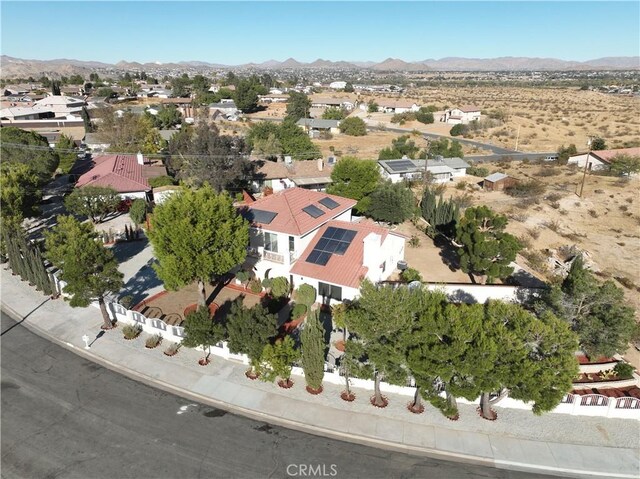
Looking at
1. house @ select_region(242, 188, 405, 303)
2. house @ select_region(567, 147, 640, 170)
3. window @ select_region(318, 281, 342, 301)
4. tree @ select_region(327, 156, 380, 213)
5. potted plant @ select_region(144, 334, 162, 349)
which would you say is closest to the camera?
potted plant @ select_region(144, 334, 162, 349)

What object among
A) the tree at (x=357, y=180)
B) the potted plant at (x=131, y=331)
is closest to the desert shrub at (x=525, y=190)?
the tree at (x=357, y=180)

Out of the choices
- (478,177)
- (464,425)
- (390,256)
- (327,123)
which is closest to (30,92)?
(327,123)

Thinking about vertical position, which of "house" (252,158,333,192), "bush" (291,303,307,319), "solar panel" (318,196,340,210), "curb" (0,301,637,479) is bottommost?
"curb" (0,301,637,479)

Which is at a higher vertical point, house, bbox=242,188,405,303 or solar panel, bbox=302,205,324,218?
solar panel, bbox=302,205,324,218

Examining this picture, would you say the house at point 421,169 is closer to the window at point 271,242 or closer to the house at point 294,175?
the house at point 294,175

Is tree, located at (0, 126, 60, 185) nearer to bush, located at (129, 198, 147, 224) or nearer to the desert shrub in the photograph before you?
bush, located at (129, 198, 147, 224)

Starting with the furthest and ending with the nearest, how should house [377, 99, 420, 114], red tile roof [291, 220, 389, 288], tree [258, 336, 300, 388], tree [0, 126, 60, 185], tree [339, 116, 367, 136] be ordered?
house [377, 99, 420, 114] → tree [339, 116, 367, 136] → tree [0, 126, 60, 185] → red tile roof [291, 220, 389, 288] → tree [258, 336, 300, 388]

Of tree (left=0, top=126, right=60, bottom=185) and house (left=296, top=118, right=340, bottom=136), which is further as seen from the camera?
house (left=296, top=118, right=340, bottom=136)

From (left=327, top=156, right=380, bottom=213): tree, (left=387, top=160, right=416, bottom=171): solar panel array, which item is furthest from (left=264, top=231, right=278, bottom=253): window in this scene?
(left=387, top=160, right=416, bottom=171): solar panel array
